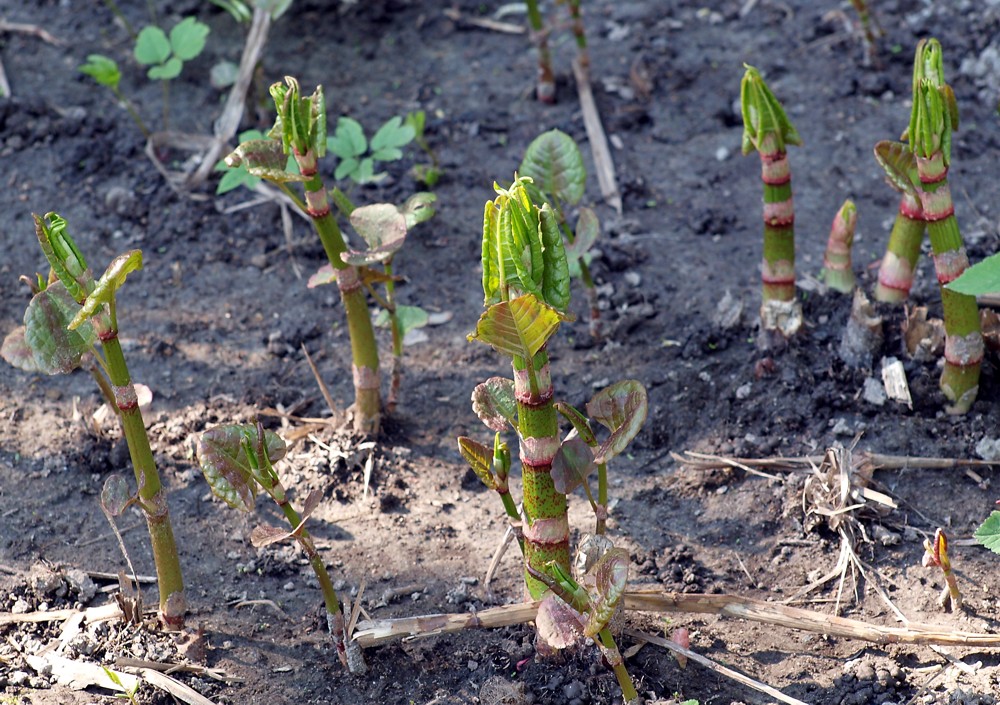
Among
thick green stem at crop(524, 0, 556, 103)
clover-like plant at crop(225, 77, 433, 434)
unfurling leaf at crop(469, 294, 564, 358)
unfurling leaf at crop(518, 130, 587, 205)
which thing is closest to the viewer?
unfurling leaf at crop(469, 294, 564, 358)

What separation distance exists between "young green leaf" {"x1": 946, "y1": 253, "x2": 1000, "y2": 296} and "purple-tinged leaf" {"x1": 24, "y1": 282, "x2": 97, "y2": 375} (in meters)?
1.66

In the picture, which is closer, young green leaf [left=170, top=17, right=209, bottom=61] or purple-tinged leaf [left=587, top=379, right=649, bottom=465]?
purple-tinged leaf [left=587, top=379, right=649, bottom=465]

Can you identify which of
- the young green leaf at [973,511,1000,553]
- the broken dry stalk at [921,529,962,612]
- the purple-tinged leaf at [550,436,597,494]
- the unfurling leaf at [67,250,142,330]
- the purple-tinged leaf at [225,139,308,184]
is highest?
the purple-tinged leaf at [225,139,308,184]

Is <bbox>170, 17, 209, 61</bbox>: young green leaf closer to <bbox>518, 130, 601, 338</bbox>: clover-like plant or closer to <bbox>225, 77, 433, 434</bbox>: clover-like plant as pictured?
<bbox>225, 77, 433, 434</bbox>: clover-like plant

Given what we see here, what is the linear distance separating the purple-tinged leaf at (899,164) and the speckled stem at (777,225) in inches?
10.6

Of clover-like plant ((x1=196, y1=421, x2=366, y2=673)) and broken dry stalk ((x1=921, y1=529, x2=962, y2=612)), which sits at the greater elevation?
clover-like plant ((x1=196, y1=421, x2=366, y2=673))

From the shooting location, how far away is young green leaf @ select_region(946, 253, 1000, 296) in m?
2.04

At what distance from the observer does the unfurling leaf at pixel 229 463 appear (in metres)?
1.95

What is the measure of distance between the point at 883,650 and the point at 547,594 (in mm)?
788

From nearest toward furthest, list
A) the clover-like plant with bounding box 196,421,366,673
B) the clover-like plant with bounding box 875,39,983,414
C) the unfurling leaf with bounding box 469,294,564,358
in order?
the unfurling leaf with bounding box 469,294,564,358
the clover-like plant with bounding box 196,421,366,673
the clover-like plant with bounding box 875,39,983,414

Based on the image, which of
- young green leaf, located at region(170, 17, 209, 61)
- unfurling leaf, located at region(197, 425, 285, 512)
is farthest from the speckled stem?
young green leaf, located at region(170, 17, 209, 61)

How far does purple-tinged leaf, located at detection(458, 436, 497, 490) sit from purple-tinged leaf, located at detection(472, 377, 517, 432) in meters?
0.05

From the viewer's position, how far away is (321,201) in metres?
2.40

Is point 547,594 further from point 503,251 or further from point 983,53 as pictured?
point 983,53
